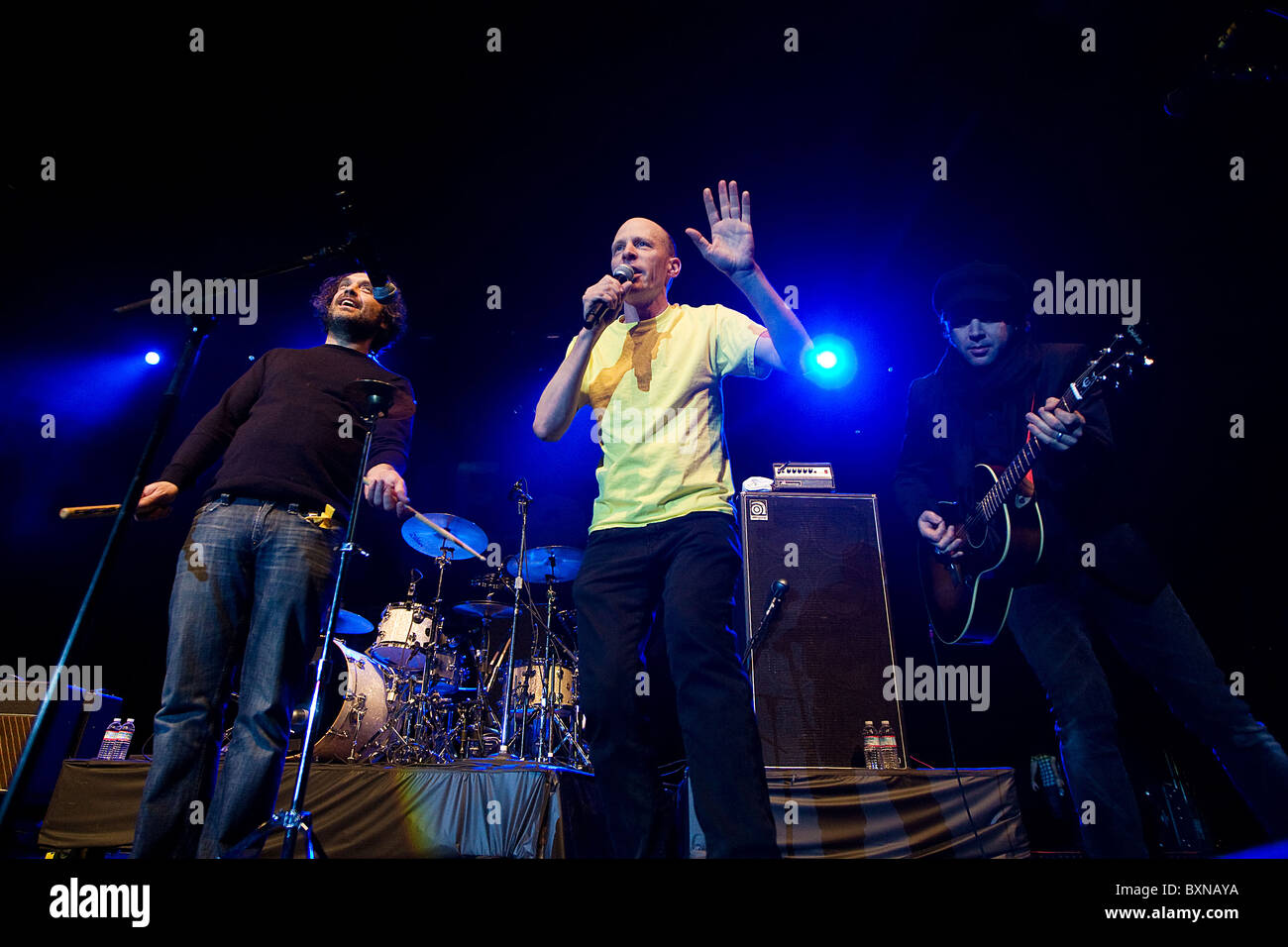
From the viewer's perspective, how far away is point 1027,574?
2.88m

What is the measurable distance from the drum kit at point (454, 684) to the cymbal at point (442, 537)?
0.01 metres

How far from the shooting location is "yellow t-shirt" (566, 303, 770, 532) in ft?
7.53

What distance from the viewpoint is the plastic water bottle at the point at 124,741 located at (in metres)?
5.58

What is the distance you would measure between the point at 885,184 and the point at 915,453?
2.93 m

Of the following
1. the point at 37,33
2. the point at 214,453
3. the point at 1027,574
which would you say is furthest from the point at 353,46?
the point at 1027,574

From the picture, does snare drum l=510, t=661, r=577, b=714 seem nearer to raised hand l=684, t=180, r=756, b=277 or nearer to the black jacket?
the black jacket

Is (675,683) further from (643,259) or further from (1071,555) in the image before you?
A: (1071,555)

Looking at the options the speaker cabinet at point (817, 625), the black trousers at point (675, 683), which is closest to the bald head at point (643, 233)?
the black trousers at point (675, 683)

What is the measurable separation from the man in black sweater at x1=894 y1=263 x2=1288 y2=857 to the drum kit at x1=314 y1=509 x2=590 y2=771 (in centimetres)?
342

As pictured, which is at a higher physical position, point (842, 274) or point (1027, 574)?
point (842, 274)

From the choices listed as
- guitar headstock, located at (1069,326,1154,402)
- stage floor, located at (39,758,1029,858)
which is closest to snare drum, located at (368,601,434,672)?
stage floor, located at (39,758,1029,858)

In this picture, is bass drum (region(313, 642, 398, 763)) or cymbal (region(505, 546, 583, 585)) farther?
cymbal (region(505, 546, 583, 585))

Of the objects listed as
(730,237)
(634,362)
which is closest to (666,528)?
(634,362)
